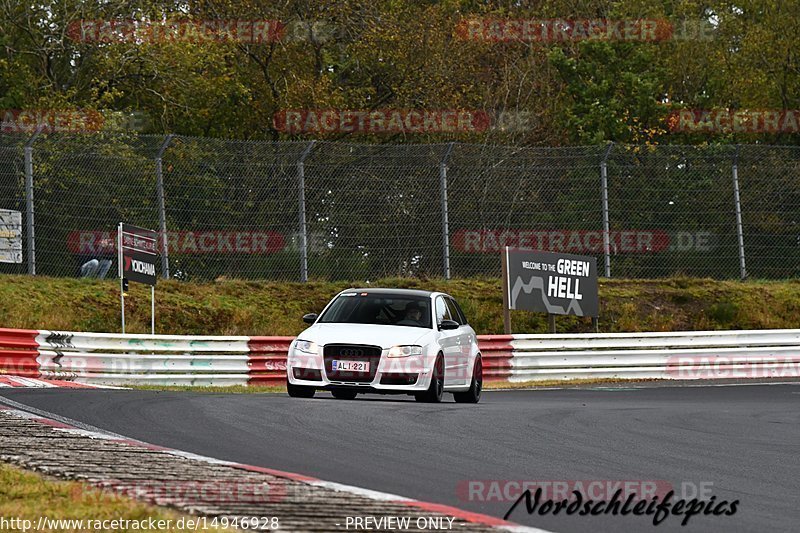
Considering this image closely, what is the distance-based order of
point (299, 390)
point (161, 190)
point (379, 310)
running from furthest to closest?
point (161, 190), point (379, 310), point (299, 390)

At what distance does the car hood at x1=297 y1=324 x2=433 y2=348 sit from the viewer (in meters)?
15.5

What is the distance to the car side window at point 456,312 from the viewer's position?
57.5ft

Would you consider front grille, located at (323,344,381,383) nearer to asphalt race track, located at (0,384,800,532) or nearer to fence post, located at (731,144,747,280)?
asphalt race track, located at (0,384,800,532)

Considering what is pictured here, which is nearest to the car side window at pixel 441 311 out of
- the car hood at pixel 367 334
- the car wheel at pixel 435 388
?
the car hood at pixel 367 334

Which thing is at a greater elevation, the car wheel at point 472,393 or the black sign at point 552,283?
the black sign at point 552,283

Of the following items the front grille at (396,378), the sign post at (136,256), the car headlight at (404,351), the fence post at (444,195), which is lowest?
the front grille at (396,378)

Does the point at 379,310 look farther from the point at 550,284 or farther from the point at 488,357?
the point at 550,284

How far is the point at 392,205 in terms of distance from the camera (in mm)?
25516

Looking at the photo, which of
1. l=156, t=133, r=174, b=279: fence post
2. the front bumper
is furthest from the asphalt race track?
l=156, t=133, r=174, b=279: fence post

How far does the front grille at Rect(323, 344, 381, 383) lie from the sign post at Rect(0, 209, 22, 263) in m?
9.48

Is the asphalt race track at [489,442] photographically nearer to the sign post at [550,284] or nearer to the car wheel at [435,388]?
the car wheel at [435,388]

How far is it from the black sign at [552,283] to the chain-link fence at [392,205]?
58 cm

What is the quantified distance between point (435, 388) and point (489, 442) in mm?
5234

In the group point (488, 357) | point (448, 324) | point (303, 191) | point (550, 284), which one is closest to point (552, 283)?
point (550, 284)
